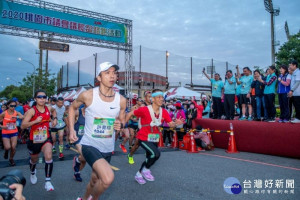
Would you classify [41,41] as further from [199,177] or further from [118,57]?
[118,57]

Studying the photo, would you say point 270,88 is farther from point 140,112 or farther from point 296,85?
point 140,112

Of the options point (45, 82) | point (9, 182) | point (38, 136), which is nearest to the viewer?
point (9, 182)

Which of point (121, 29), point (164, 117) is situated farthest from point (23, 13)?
point (164, 117)

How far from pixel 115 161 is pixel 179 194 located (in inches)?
138

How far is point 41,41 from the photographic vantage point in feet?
54.1

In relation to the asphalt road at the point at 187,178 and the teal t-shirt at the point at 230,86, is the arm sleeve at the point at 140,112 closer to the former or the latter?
the asphalt road at the point at 187,178

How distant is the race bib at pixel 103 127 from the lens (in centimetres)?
338

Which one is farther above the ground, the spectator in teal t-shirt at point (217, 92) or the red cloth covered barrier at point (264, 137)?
the spectator in teal t-shirt at point (217, 92)

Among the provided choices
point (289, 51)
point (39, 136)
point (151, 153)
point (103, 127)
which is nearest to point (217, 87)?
point (151, 153)

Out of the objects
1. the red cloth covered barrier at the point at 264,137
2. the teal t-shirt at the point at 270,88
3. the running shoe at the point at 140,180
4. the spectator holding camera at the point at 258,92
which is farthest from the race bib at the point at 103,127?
the spectator holding camera at the point at 258,92

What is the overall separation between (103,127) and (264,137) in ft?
22.3

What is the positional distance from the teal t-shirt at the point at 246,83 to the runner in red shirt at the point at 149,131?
525 centimetres

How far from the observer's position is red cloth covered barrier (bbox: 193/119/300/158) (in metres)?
7.42

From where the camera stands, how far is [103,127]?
3.41 metres
